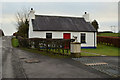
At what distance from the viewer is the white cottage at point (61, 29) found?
20812 millimetres

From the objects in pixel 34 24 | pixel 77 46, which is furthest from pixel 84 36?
pixel 77 46

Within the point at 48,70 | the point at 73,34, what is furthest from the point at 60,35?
the point at 48,70

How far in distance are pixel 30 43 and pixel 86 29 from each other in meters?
9.48

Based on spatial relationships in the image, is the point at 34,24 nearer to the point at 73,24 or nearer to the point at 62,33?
the point at 62,33

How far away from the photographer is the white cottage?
20.8 m

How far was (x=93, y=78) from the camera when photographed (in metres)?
6.51

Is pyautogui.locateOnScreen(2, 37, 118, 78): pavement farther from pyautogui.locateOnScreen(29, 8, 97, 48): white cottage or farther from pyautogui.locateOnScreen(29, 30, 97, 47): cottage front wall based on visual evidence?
pyautogui.locateOnScreen(29, 8, 97, 48): white cottage

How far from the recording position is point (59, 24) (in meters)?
22.7

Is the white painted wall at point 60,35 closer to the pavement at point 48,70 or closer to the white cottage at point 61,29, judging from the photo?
the white cottage at point 61,29

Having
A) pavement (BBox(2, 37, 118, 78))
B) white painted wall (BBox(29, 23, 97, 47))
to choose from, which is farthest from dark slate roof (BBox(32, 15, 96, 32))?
pavement (BBox(2, 37, 118, 78))

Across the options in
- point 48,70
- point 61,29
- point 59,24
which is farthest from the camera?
point 59,24

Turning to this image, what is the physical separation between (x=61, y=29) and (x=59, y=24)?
57.8 inches

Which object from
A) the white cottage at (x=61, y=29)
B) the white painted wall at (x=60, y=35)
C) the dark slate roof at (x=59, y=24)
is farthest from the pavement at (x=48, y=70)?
the dark slate roof at (x=59, y=24)

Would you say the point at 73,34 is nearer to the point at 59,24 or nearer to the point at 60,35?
the point at 60,35
